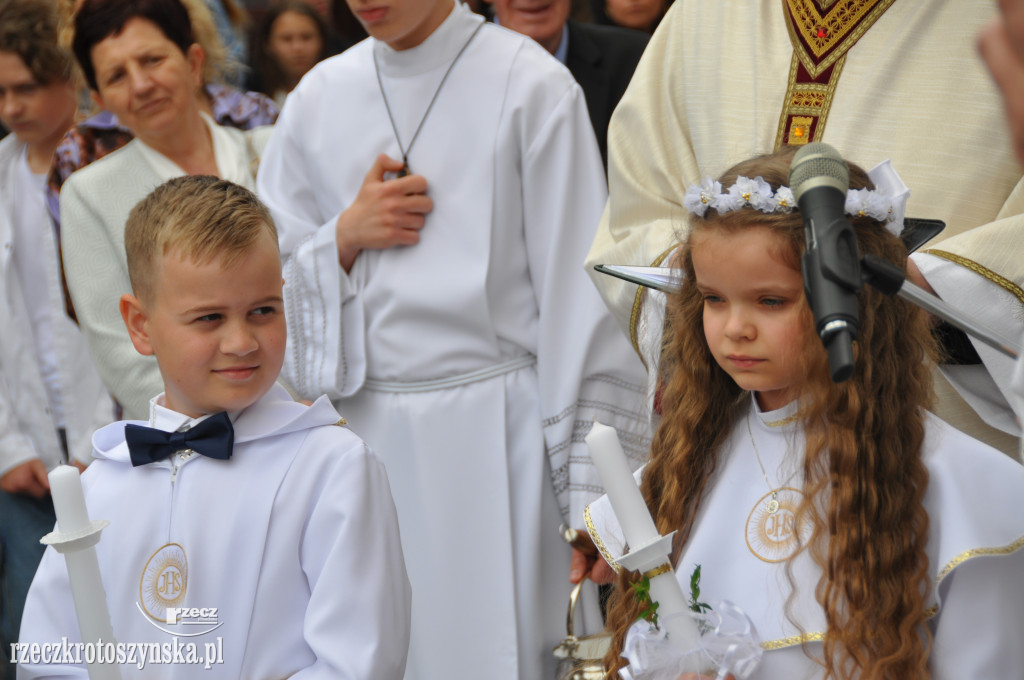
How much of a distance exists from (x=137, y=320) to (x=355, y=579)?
2.51 feet

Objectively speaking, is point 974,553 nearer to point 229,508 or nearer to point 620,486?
point 620,486

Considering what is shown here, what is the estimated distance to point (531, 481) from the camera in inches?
140

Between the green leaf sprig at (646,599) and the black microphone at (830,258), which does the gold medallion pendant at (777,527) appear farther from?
the black microphone at (830,258)

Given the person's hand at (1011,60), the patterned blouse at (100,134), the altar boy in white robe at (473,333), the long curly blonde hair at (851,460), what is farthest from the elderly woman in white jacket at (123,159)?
the person's hand at (1011,60)

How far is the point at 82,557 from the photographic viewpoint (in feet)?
6.24

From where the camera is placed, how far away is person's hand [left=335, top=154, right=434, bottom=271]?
3492mm

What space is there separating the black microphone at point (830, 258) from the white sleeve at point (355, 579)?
1064 millimetres

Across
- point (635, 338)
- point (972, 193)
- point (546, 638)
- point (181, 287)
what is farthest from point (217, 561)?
point (972, 193)

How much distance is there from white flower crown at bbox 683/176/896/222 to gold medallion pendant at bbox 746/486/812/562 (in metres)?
0.52

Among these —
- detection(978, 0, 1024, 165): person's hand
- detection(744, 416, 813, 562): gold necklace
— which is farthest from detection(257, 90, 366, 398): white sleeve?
detection(978, 0, 1024, 165): person's hand

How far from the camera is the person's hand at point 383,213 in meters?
3.49

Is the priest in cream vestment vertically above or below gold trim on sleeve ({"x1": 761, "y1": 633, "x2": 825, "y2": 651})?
above

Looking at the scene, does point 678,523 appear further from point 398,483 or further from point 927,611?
point 398,483

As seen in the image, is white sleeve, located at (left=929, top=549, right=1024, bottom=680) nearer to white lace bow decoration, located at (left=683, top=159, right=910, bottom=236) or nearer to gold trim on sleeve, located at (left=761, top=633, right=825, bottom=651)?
gold trim on sleeve, located at (left=761, top=633, right=825, bottom=651)
